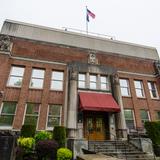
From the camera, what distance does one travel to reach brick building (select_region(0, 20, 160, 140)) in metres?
13.8

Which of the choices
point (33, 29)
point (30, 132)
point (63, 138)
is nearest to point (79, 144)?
point (63, 138)

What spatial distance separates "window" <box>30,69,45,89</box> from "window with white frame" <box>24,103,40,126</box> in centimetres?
181

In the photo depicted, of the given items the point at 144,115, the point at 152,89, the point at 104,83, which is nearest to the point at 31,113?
the point at 104,83

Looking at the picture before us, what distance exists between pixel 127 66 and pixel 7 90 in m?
13.0

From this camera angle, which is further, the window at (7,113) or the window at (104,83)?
the window at (104,83)

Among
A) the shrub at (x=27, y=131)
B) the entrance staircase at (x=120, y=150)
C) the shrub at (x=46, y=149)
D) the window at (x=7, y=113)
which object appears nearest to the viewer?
the shrub at (x=46, y=149)

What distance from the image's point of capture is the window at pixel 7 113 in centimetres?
1307

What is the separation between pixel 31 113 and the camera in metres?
13.9

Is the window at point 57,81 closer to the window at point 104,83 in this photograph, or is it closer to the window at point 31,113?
the window at point 31,113

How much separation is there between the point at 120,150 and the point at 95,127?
3.72 meters

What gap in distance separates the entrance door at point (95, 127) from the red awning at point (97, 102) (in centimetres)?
162

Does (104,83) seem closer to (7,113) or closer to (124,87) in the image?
(124,87)

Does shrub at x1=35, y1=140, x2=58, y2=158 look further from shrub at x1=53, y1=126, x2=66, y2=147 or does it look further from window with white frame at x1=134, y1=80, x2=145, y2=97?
window with white frame at x1=134, y1=80, x2=145, y2=97

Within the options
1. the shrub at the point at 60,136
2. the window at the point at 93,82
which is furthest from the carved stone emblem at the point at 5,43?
the shrub at the point at 60,136
